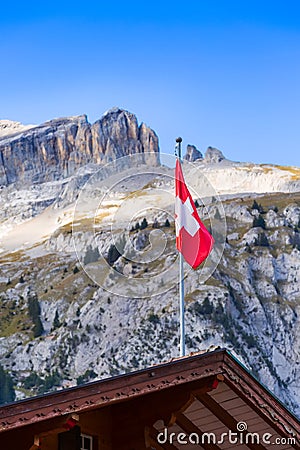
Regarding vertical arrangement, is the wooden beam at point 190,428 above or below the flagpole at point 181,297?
below

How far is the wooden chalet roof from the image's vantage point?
1794cm

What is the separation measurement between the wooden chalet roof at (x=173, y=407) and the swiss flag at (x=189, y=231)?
21.0 ft

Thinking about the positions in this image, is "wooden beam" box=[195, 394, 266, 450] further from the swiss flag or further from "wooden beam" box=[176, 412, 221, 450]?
the swiss flag

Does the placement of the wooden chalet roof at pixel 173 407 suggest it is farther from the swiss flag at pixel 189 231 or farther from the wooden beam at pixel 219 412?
the swiss flag at pixel 189 231

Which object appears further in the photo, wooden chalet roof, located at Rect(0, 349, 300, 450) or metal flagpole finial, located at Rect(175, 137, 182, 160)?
metal flagpole finial, located at Rect(175, 137, 182, 160)

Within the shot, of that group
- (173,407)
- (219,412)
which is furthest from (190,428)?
(173,407)

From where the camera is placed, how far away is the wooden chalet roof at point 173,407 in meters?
17.9

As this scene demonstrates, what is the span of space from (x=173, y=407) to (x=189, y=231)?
837 cm

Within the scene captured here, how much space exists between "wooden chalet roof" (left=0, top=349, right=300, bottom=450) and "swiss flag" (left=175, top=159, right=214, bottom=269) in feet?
21.0

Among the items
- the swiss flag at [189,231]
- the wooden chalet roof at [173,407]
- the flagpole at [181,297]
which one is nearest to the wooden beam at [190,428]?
the wooden chalet roof at [173,407]

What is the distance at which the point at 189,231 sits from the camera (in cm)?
2720

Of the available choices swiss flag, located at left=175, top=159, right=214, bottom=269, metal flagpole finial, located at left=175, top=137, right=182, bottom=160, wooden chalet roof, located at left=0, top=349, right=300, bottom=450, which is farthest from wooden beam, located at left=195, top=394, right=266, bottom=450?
metal flagpole finial, located at left=175, top=137, right=182, bottom=160

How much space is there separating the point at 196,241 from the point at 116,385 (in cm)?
894

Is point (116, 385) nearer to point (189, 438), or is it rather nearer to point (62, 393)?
point (62, 393)
